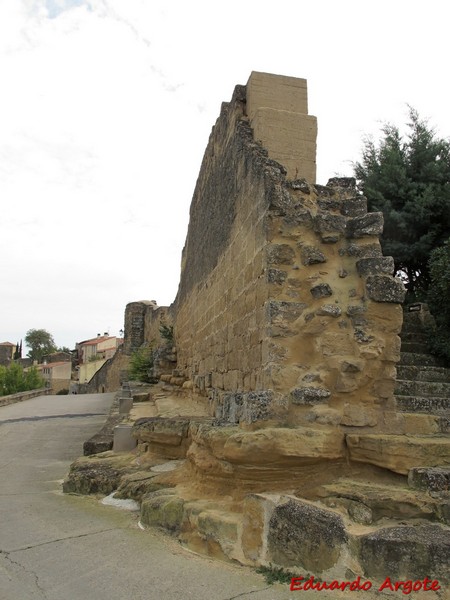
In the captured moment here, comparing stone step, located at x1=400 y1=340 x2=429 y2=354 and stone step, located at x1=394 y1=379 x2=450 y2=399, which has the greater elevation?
stone step, located at x1=400 y1=340 x2=429 y2=354

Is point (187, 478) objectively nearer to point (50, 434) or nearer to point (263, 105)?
point (263, 105)

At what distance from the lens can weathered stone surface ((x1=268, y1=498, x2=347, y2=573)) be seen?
9.30 ft

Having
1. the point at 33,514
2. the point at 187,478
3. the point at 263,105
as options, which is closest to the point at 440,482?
the point at 187,478

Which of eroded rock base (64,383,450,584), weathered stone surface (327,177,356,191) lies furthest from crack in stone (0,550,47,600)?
weathered stone surface (327,177,356,191)

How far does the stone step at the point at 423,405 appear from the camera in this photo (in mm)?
4125

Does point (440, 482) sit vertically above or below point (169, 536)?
above

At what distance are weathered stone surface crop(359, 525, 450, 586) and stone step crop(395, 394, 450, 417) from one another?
1.44 m

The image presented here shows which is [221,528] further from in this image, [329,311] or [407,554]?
[329,311]

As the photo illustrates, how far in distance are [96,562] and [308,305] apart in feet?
7.50

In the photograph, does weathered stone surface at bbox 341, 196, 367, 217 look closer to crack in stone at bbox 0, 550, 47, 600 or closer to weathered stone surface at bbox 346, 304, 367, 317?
weathered stone surface at bbox 346, 304, 367, 317

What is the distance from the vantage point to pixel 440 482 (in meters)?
3.04

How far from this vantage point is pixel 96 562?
3094 millimetres

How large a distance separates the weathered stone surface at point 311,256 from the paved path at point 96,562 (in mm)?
2220

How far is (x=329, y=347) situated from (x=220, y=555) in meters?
1.61
